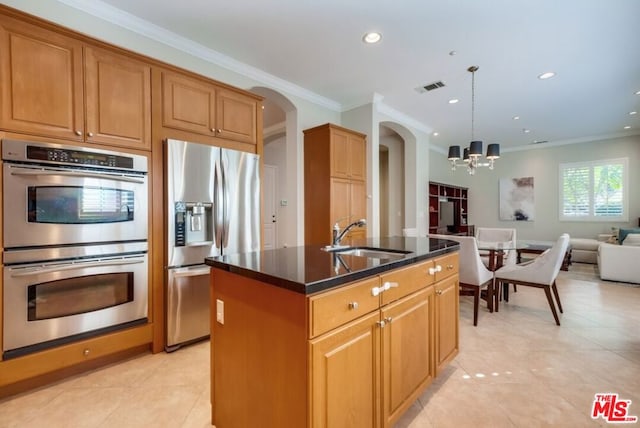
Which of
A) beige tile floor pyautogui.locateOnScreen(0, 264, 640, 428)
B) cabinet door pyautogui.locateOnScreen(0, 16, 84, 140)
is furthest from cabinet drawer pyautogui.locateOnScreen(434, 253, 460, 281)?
cabinet door pyautogui.locateOnScreen(0, 16, 84, 140)

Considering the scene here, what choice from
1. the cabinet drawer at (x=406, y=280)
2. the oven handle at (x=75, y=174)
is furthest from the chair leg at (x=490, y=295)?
the oven handle at (x=75, y=174)

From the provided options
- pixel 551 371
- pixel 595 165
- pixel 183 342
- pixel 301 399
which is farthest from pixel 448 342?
pixel 595 165

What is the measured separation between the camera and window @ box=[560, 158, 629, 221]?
262 inches

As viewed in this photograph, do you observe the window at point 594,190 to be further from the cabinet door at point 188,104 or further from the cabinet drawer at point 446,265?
the cabinet door at point 188,104

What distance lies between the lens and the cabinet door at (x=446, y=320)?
189 centimetres

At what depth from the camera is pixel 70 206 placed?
1.95m

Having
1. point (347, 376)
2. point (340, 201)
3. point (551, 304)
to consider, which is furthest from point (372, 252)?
point (551, 304)

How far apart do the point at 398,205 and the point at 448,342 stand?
4.76 m

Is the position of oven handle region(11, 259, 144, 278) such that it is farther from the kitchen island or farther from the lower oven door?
the kitchen island

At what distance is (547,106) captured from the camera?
4.99 m

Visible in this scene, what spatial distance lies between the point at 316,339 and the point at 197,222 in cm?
185

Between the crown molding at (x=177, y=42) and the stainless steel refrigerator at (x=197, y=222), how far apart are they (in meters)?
1.27

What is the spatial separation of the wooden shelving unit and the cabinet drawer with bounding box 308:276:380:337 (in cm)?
589

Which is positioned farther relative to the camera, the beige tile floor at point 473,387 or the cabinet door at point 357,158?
the cabinet door at point 357,158
